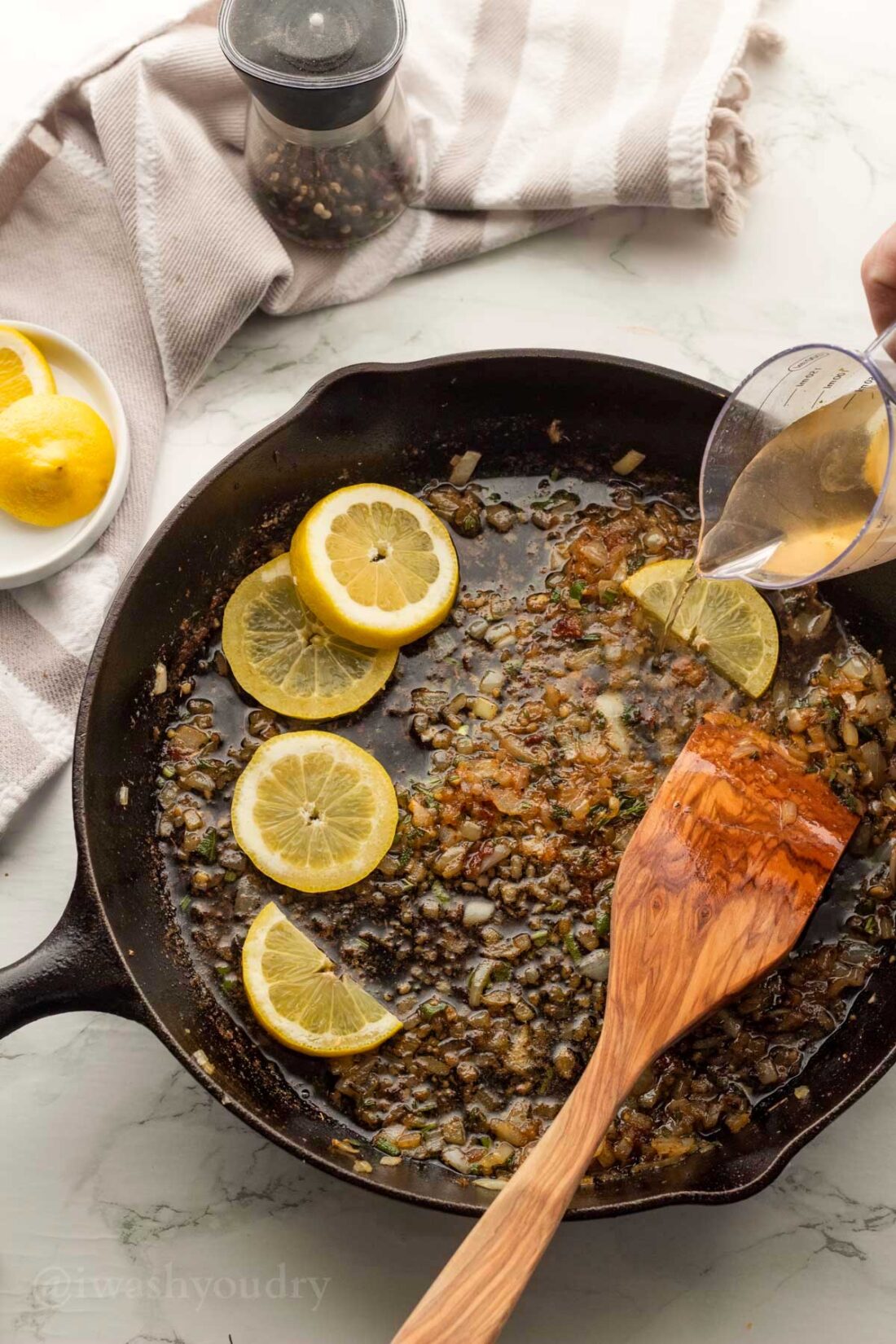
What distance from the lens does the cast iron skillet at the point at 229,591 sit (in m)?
2.28

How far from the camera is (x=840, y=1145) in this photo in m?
2.61

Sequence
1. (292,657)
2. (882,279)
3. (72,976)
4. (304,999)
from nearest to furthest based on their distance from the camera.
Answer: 1. (72,976)
2. (882,279)
3. (304,999)
4. (292,657)

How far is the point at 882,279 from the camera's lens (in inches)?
95.9

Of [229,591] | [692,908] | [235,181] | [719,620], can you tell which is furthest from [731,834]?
[235,181]

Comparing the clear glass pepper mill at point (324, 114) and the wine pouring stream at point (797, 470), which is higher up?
the clear glass pepper mill at point (324, 114)

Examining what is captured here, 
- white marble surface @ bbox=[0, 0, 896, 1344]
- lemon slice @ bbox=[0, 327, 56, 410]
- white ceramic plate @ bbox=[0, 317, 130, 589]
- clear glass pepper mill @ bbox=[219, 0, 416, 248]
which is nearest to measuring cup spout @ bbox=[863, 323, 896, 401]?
clear glass pepper mill @ bbox=[219, 0, 416, 248]

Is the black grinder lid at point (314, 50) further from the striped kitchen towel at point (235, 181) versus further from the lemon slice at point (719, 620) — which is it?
the lemon slice at point (719, 620)

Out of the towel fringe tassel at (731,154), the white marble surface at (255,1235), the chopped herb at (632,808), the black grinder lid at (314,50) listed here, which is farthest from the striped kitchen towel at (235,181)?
the chopped herb at (632,808)

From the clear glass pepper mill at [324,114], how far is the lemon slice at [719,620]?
1158 mm

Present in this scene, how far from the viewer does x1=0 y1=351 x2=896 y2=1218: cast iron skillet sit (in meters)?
2.28

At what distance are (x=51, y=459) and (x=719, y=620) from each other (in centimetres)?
161

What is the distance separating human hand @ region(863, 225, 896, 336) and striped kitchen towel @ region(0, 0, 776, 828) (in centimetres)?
64

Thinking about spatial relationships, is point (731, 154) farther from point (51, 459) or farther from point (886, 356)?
point (51, 459)

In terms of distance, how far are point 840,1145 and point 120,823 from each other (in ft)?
5.84
